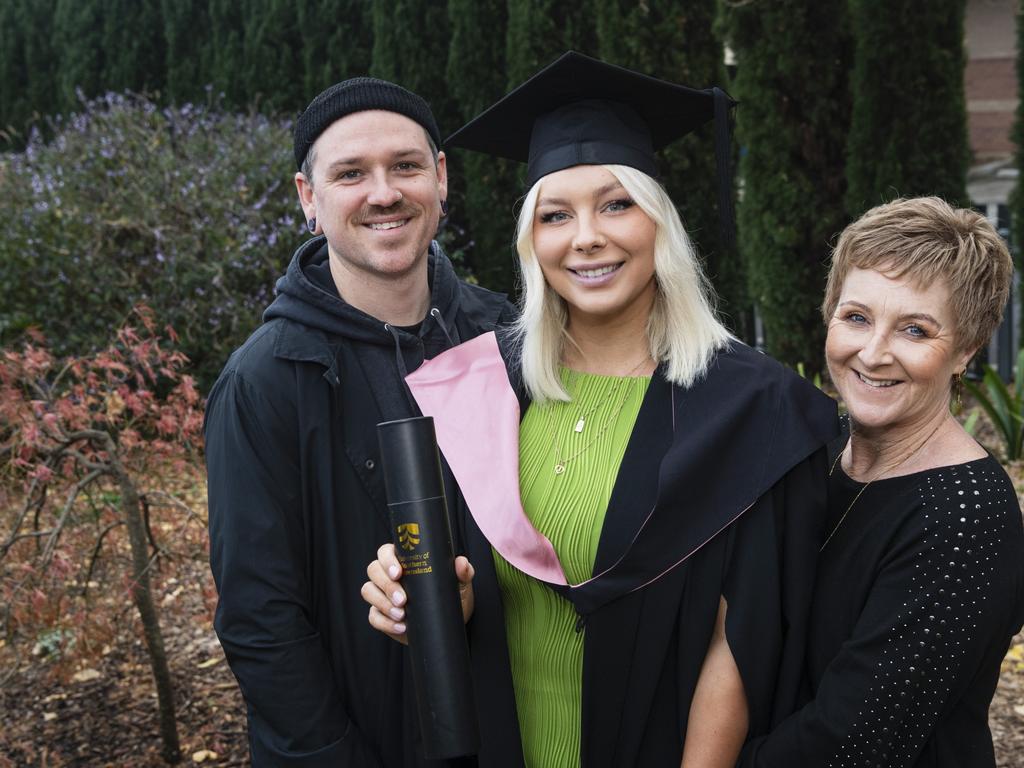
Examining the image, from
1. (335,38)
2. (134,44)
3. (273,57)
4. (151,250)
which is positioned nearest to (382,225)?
(151,250)

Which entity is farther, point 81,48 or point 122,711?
point 81,48

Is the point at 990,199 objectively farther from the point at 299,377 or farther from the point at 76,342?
the point at 299,377

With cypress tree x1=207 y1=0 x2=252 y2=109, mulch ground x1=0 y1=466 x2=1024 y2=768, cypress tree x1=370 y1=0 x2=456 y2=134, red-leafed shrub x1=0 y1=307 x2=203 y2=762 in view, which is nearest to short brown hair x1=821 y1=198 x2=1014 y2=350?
mulch ground x1=0 y1=466 x2=1024 y2=768

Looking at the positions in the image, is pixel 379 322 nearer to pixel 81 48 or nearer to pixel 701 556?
pixel 701 556

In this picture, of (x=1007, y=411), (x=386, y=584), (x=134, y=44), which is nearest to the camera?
(x=386, y=584)

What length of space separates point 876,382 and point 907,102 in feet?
16.7

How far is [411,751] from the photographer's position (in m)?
2.04

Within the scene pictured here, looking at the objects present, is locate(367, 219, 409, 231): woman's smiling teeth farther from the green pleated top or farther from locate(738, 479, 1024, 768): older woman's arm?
locate(738, 479, 1024, 768): older woman's arm

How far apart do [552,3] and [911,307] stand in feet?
19.7

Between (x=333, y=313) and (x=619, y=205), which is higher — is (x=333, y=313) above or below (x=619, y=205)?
below

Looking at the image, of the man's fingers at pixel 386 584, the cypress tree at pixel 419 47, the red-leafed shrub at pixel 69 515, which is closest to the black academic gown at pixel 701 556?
the man's fingers at pixel 386 584

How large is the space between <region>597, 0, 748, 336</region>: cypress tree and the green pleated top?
15.5 ft

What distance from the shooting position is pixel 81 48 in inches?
438

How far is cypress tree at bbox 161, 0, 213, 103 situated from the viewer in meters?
10.5
